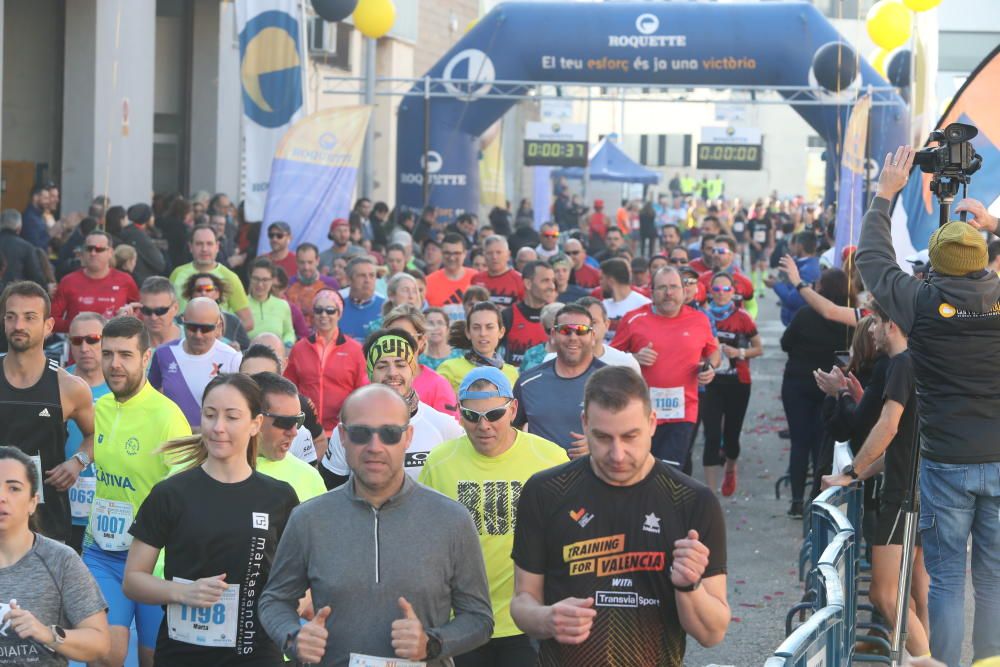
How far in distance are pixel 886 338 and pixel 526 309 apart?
4.43 meters

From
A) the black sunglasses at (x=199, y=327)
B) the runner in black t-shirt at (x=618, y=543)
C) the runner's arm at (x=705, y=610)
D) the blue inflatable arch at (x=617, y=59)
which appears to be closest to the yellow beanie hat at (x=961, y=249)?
the runner in black t-shirt at (x=618, y=543)

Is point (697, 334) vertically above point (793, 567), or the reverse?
point (697, 334)

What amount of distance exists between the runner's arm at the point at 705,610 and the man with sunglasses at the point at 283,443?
2.03 meters

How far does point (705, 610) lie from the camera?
4.00 m

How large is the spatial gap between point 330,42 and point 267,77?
42.4 ft

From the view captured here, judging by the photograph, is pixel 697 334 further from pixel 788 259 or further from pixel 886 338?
pixel 886 338

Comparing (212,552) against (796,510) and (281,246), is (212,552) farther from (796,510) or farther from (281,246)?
(281,246)

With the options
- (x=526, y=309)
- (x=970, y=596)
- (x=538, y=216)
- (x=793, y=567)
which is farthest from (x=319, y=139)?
(x=538, y=216)

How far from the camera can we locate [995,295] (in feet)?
20.5

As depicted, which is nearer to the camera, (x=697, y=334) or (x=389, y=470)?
(x=389, y=470)

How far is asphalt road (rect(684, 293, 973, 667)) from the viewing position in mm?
8250

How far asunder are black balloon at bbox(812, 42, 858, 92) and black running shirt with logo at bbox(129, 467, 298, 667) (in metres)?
18.9

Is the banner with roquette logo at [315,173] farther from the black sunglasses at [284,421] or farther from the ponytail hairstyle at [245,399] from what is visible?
the ponytail hairstyle at [245,399]

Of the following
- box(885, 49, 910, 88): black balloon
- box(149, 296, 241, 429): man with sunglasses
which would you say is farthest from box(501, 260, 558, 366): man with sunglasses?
box(885, 49, 910, 88): black balloon
